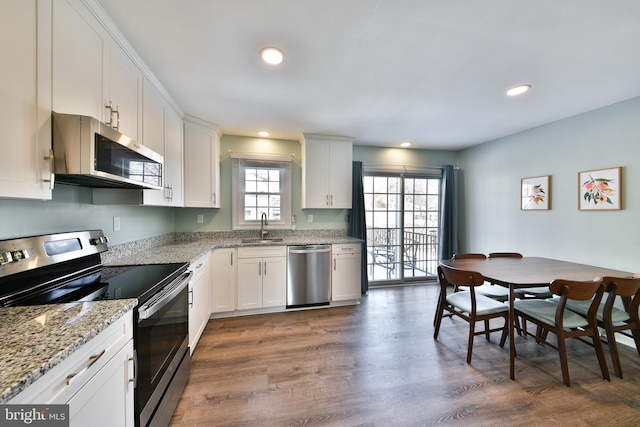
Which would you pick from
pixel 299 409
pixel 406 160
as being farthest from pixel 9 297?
pixel 406 160

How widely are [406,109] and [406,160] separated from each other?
1775 mm

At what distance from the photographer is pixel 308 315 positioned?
309 cm

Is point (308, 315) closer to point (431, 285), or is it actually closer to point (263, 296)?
point (263, 296)

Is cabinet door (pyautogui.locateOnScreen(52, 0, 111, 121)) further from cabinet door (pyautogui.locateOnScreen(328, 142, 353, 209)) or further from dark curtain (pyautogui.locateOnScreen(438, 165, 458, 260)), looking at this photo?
dark curtain (pyautogui.locateOnScreen(438, 165, 458, 260))

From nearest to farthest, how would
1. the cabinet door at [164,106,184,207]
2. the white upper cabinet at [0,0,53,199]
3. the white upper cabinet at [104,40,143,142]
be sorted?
the white upper cabinet at [0,0,53,199]
the white upper cabinet at [104,40,143,142]
the cabinet door at [164,106,184,207]

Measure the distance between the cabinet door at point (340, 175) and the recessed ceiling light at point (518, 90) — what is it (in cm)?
198

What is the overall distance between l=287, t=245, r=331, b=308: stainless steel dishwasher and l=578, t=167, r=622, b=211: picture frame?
3.06m

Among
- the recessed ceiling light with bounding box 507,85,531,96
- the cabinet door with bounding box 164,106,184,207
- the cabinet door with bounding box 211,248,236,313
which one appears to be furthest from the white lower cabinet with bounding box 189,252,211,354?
the recessed ceiling light with bounding box 507,85,531,96

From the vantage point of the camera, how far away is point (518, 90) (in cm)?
226

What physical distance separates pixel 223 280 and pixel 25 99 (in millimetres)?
2395

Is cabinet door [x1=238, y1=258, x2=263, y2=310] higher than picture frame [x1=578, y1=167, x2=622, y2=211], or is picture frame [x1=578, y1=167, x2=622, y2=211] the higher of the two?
picture frame [x1=578, y1=167, x2=622, y2=211]

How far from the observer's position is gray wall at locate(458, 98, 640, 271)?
239 cm

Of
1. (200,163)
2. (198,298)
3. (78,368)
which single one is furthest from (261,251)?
(78,368)

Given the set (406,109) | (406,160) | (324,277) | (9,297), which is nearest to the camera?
(9,297)
